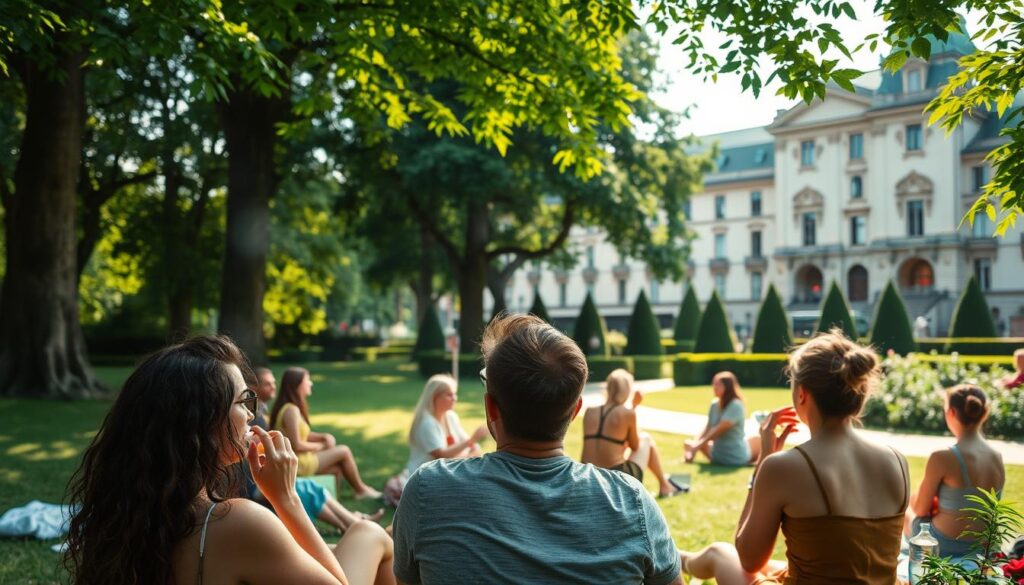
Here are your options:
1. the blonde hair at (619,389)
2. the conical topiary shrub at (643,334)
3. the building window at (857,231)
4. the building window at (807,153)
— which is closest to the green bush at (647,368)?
the conical topiary shrub at (643,334)

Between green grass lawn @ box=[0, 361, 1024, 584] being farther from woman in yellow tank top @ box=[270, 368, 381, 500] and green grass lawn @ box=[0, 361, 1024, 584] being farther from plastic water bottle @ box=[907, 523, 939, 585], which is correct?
plastic water bottle @ box=[907, 523, 939, 585]

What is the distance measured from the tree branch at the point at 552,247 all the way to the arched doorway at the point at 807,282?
113 ft

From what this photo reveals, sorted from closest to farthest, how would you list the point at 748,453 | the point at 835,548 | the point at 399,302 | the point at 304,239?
the point at 835,548 < the point at 748,453 < the point at 304,239 < the point at 399,302

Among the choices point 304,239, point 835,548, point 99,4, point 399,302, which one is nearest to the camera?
point 835,548

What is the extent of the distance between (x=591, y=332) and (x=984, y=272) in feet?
108

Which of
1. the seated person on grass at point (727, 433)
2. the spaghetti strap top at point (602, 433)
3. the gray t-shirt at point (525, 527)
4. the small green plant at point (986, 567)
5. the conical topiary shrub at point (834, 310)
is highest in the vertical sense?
the conical topiary shrub at point (834, 310)

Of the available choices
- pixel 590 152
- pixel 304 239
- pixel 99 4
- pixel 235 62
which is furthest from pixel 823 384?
pixel 304 239

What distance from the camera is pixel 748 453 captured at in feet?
34.4

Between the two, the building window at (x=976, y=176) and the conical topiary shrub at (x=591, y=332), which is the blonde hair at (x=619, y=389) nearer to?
the conical topiary shrub at (x=591, y=332)

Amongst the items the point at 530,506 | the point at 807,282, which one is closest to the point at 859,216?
the point at 807,282

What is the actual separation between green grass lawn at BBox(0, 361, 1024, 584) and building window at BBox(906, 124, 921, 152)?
3531 cm

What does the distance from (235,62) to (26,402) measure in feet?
35.2

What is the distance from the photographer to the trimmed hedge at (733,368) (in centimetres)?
2373

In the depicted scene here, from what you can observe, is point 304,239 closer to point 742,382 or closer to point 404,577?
point 742,382
